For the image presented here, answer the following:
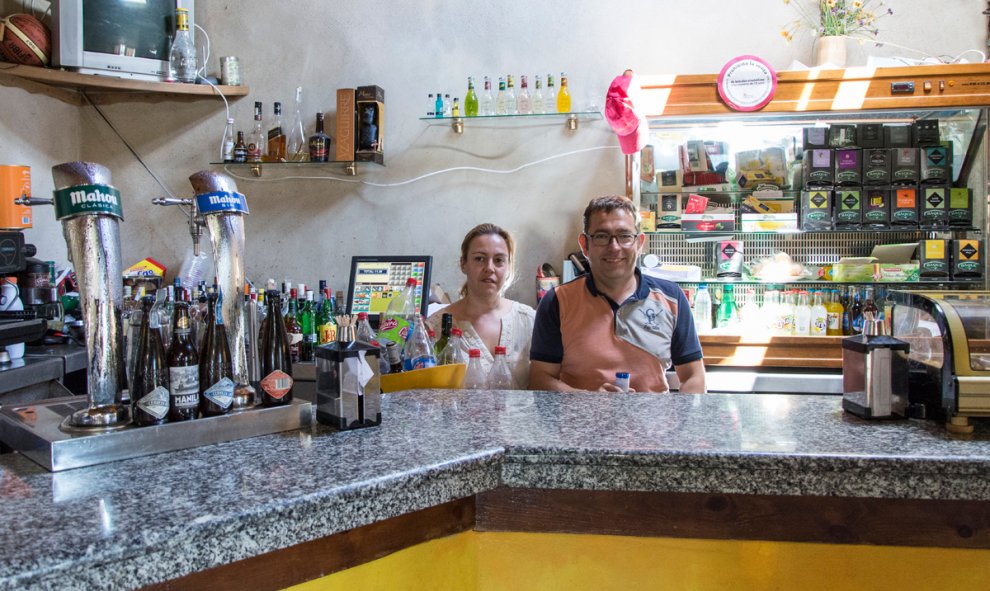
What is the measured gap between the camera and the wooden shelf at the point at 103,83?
3889mm

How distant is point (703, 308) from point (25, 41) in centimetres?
366

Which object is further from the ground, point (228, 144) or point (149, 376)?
point (228, 144)

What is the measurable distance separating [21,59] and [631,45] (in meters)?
3.16

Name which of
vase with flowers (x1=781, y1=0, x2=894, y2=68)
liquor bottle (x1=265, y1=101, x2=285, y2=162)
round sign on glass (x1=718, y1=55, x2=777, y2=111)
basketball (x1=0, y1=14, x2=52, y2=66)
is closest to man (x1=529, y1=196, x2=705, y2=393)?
round sign on glass (x1=718, y1=55, x2=777, y2=111)

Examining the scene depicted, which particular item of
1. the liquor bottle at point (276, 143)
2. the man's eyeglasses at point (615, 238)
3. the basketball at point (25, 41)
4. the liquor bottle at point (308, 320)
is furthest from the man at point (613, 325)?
the basketball at point (25, 41)

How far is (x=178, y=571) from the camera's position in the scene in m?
1.01

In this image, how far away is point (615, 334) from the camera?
258 cm

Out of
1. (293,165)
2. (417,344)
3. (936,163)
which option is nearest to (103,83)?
(293,165)

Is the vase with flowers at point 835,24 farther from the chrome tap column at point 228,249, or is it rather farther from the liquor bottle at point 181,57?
the liquor bottle at point 181,57

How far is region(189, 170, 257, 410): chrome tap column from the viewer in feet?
5.04

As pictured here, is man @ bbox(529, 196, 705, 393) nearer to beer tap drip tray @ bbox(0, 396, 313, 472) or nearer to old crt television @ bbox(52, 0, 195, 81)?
beer tap drip tray @ bbox(0, 396, 313, 472)

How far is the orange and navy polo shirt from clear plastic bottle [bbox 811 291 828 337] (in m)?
1.14

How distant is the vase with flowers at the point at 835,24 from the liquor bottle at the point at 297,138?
2.66 metres

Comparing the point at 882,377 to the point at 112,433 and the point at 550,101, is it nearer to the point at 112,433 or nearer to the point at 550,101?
the point at 112,433
